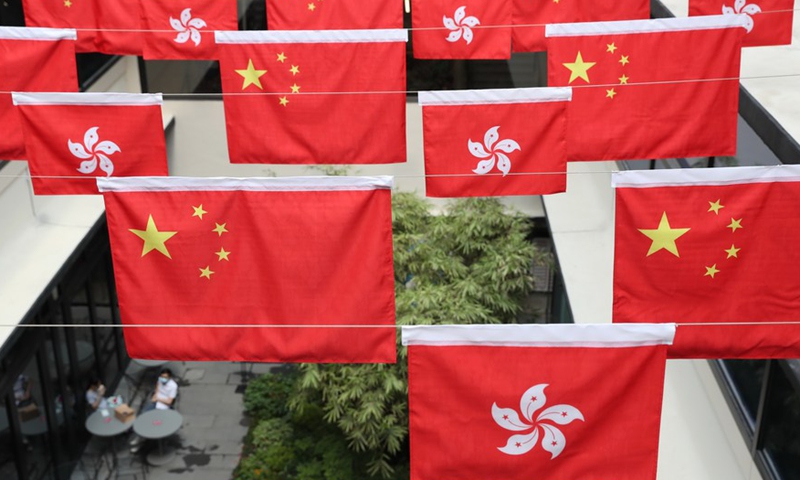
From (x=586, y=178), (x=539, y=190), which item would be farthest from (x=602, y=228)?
(x=539, y=190)

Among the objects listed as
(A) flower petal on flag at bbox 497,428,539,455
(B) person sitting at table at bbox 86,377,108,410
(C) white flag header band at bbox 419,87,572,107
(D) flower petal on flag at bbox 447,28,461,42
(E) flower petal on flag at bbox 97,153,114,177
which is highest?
(D) flower petal on flag at bbox 447,28,461,42

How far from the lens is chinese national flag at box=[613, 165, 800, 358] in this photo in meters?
8.77

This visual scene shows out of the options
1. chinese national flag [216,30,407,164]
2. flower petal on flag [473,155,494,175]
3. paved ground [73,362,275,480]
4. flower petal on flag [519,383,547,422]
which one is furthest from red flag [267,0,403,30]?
paved ground [73,362,275,480]

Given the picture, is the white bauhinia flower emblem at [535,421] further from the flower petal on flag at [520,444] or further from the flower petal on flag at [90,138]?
the flower petal on flag at [90,138]

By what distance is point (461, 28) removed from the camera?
14.7 m

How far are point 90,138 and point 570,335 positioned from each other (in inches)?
273

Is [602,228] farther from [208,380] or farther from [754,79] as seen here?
[208,380]

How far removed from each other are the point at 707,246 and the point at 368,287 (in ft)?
10.3

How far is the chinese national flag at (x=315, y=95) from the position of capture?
12.6 m

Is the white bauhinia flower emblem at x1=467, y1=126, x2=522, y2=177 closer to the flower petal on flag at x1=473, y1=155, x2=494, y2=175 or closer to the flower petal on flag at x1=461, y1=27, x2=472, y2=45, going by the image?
the flower petal on flag at x1=473, y1=155, x2=494, y2=175

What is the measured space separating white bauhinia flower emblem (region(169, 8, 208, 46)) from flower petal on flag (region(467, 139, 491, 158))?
5402 millimetres

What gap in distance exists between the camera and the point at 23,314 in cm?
1530

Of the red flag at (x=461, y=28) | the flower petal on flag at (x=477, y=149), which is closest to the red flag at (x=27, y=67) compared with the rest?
the red flag at (x=461, y=28)

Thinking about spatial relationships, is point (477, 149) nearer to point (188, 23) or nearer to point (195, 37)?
point (195, 37)
